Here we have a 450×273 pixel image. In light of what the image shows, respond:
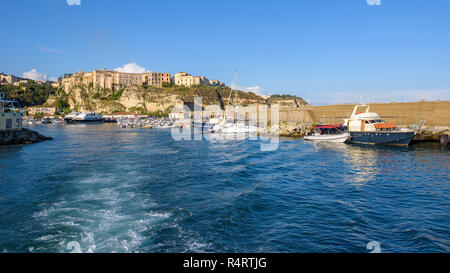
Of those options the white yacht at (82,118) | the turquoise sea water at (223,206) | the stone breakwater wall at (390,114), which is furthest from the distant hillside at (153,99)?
the turquoise sea water at (223,206)

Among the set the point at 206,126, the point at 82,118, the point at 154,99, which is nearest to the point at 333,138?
the point at 206,126

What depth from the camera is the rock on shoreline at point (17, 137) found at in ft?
140

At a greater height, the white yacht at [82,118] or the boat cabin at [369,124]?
the white yacht at [82,118]

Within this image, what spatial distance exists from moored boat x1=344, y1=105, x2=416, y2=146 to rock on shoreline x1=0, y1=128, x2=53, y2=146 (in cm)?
5555

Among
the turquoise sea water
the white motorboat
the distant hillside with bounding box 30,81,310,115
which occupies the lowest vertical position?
the turquoise sea water

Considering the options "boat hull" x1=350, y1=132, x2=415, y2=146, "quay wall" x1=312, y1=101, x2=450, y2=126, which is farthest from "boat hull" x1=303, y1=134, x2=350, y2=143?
"quay wall" x1=312, y1=101, x2=450, y2=126

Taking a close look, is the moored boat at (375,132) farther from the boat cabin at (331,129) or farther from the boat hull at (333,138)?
the boat cabin at (331,129)

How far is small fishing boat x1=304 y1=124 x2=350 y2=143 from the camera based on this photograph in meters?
44.4

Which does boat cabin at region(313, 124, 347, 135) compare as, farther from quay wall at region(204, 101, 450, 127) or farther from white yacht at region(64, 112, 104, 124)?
white yacht at region(64, 112, 104, 124)

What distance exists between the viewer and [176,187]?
60.5ft

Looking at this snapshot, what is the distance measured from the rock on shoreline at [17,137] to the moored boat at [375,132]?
55.6 m

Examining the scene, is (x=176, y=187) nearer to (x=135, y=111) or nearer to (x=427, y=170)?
(x=427, y=170)

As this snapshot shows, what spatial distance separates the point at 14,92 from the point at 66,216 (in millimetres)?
229731
